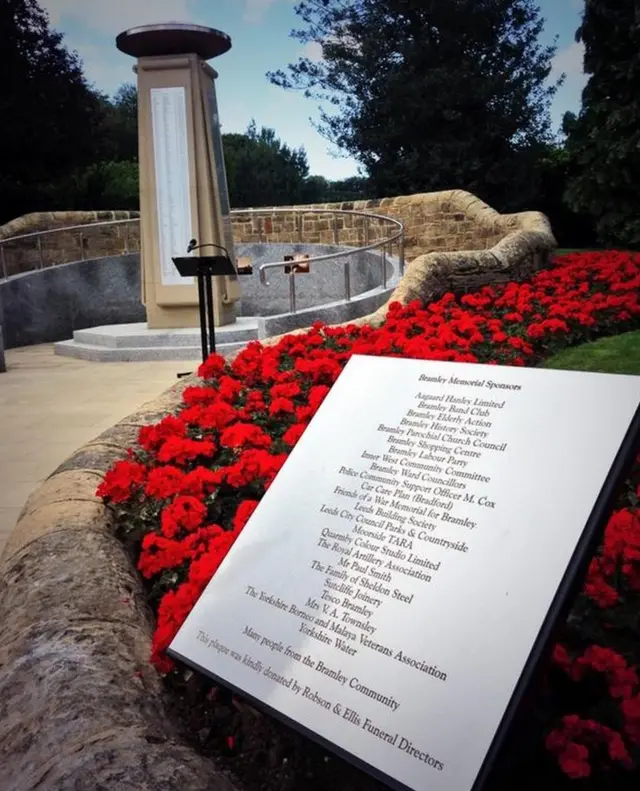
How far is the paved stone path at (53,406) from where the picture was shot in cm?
414

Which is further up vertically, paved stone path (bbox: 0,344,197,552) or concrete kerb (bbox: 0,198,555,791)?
concrete kerb (bbox: 0,198,555,791)

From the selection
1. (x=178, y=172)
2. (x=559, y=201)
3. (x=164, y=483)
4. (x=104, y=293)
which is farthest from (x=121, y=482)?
(x=559, y=201)

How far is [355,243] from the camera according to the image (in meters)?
13.6

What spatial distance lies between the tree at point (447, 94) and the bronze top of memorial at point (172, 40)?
8014 millimetres

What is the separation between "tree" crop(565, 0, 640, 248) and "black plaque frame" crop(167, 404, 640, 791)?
11020mm

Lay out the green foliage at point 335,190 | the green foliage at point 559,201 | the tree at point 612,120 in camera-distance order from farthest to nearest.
Answer: 1. the green foliage at point 335,190
2. the green foliage at point 559,201
3. the tree at point 612,120

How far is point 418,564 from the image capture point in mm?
1330

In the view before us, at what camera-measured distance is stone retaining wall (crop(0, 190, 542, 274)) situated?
11781mm

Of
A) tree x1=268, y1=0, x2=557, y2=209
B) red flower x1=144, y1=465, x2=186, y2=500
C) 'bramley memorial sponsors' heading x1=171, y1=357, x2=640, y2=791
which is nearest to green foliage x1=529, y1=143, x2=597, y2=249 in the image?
tree x1=268, y1=0, x2=557, y2=209

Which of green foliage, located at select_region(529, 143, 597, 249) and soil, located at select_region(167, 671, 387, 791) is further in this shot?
green foliage, located at select_region(529, 143, 597, 249)

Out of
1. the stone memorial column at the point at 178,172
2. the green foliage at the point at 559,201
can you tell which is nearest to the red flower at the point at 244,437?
the stone memorial column at the point at 178,172

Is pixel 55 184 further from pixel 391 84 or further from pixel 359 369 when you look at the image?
pixel 359 369

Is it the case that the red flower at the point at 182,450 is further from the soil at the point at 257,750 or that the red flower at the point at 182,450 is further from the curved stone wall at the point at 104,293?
the curved stone wall at the point at 104,293

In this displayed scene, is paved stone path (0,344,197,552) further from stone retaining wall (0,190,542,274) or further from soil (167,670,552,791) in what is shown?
stone retaining wall (0,190,542,274)
